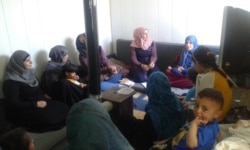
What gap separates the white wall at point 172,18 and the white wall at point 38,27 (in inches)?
32.6

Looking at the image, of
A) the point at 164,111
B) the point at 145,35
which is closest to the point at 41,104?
the point at 164,111

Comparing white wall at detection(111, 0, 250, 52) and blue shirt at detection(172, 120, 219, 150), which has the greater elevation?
white wall at detection(111, 0, 250, 52)

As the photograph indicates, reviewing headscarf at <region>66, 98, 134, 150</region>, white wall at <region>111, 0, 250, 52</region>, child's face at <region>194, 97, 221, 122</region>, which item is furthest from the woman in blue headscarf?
white wall at <region>111, 0, 250, 52</region>

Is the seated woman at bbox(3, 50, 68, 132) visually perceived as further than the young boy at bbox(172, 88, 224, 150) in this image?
Yes

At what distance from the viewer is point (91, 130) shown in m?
1.00

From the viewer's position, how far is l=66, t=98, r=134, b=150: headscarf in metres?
0.99

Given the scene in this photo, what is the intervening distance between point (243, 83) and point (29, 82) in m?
1.89

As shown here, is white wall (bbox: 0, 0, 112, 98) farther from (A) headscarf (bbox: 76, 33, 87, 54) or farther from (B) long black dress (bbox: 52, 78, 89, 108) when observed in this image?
(B) long black dress (bbox: 52, 78, 89, 108)

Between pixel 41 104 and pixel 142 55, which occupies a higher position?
pixel 142 55

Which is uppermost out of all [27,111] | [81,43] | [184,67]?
[81,43]

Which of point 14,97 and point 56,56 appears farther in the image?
point 56,56

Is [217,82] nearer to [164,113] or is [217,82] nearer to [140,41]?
[164,113]

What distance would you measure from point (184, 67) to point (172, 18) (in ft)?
2.60

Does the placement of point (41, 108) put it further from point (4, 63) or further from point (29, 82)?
point (4, 63)
